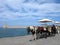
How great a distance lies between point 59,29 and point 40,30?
14099mm

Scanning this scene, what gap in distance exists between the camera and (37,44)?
17.6 m

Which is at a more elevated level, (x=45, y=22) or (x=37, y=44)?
(x=45, y=22)

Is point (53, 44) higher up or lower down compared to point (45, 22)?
lower down

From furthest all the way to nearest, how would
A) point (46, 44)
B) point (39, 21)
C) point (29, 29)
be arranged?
1. point (39, 21)
2. point (29, 29)
3. point (46, 44)

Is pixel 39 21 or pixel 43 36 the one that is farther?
pixel 39 21

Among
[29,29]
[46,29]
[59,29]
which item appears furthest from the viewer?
[59,29]

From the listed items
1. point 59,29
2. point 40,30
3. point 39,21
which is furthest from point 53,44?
point 59,29

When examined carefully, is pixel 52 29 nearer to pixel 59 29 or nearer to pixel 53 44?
pixel 59 29

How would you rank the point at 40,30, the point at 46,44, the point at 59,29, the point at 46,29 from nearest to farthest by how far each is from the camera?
the point at 46,44 < the point at 40,30 < the point at 46,29 < the point at 59,29

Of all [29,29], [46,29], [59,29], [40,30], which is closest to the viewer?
[29,29]

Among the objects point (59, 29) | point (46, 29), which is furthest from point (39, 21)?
point (59, 29)

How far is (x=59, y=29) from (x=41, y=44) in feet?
65.2

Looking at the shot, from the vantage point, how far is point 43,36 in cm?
2559

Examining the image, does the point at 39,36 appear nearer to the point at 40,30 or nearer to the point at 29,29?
the point at 40,30
